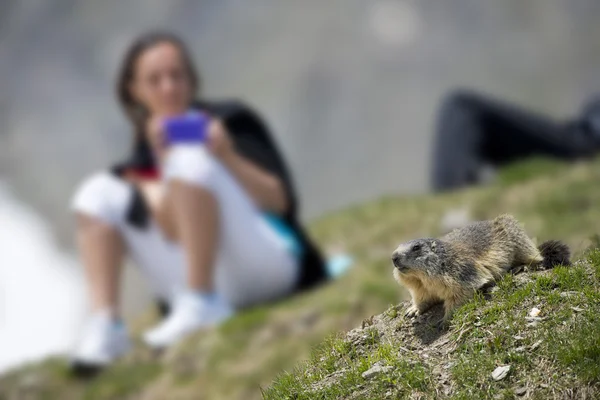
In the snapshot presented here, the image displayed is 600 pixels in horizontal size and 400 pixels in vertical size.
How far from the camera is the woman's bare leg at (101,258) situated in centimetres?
1462

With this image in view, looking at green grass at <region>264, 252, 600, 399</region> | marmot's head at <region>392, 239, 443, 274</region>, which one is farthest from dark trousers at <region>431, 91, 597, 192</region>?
green grass at <region>264, 252, 600, 399</region>

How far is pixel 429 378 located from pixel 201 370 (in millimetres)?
8684

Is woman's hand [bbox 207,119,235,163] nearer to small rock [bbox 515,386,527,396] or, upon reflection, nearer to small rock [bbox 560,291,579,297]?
small rock [bbox 560,291,579,297]

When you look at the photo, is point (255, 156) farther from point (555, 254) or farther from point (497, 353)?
point (497, 353)

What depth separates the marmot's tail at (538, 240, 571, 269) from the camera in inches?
228

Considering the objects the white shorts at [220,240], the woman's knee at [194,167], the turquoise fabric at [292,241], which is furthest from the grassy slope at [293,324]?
the woman's knee at [194,167]

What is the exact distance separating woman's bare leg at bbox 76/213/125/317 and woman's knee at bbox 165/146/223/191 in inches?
67.5

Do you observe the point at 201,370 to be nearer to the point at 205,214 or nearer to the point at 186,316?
the point at 186,316

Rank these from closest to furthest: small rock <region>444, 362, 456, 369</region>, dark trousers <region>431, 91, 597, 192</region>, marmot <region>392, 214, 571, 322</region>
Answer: small rock <region>444, 362, 456, 369</region>
marmot <region>392, 214, 571, 322</region>
dark trousers <region>431, 91, 597, 192</region>

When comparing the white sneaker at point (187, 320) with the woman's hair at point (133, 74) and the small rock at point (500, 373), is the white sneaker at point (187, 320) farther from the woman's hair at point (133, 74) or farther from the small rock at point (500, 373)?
the small rock at point (500, 373)

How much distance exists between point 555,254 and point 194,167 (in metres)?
8.64

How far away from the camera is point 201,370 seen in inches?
522

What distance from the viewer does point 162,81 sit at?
47.7ft

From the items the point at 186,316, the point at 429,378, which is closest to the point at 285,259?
the point at 186,316
